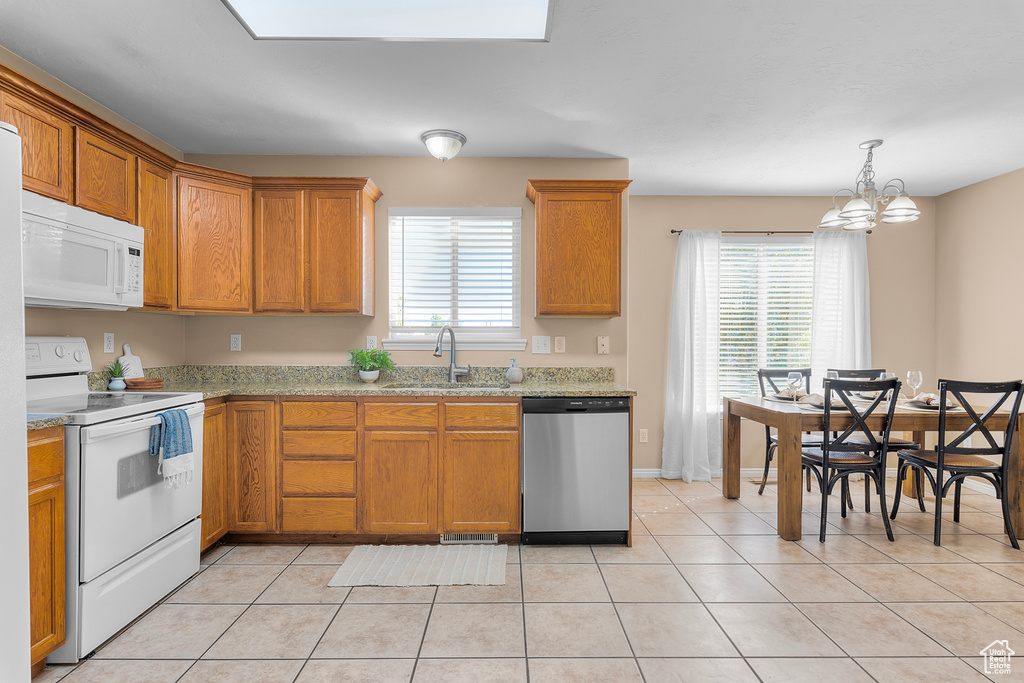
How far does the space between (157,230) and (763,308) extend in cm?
460

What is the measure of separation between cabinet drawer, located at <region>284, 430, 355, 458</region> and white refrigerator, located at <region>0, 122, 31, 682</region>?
163cm


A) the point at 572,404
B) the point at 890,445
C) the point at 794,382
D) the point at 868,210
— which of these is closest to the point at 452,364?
the point at 572,404

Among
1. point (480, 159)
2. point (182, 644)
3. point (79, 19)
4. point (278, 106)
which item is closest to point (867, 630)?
point (182, 644)

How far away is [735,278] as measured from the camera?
15.8ft

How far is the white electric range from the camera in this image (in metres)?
2.01

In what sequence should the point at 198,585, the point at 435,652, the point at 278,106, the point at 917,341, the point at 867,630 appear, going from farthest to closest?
the point at 917,341, the point at 278,106, the point at 198,585, the point at 867,630, the point at 435,652

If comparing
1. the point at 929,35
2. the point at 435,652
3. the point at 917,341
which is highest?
the point at 929,35

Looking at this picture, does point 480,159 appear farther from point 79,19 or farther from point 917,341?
point 917,341

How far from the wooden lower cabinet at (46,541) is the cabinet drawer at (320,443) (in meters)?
1.22

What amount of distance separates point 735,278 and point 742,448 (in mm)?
1521

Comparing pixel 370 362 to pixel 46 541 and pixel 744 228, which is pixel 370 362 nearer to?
pixel 46 541

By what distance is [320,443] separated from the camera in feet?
10.3

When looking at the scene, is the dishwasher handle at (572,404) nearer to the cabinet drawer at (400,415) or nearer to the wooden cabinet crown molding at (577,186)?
the cabinet drawer at (400,415)

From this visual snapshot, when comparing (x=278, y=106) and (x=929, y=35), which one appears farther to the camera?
(x=278, y=106)
